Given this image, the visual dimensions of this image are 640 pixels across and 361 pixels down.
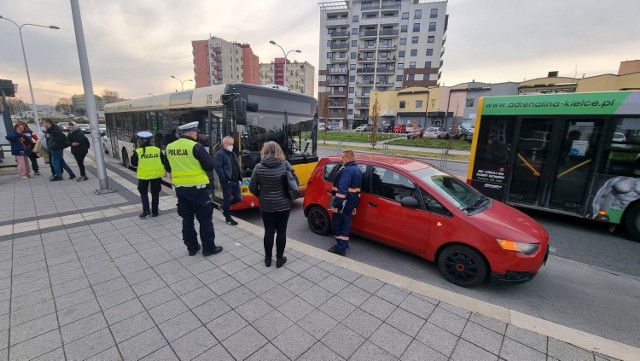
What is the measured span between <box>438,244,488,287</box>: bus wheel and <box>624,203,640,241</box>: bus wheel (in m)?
4.33

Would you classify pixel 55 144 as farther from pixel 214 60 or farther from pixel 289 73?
pixel 289 73

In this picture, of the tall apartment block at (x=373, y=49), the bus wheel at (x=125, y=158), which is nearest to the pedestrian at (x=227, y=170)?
the bus wheel at (x=125, y=158)

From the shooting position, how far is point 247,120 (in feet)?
18.2

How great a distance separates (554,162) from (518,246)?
400 cm

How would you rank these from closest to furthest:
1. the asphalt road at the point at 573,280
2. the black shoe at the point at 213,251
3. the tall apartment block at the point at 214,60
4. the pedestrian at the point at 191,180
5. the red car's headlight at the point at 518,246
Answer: the asphalt road at the point at 573,280 → the red car's headlight at the point at 518,246 → the pedestrian at the point at 191,180 → the black shoe at the point at 213,251 → the tall apartment block at the point at 214,60

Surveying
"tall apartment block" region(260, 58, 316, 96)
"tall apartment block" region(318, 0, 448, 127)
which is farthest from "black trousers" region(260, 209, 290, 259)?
"tall apartment block" region(260, 58, 316, 96)

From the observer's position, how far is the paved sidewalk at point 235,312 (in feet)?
7.50

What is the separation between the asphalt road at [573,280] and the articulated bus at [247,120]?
1741 mm

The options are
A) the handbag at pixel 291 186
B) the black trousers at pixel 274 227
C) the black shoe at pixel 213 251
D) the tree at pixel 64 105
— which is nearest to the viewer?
the handbag at pixel 291 186

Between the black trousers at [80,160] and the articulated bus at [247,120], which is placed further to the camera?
the black trousers at [80,160]

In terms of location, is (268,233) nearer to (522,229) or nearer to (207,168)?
(207,168)

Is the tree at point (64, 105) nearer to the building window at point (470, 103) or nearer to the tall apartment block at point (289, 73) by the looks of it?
the tall apartment block at point (289, 73)

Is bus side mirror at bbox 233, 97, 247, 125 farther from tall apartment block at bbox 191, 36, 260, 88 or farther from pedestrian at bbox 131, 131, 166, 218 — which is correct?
tall apartment block at bbox 191, 36, 260, 88

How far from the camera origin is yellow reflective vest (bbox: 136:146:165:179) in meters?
5.28
